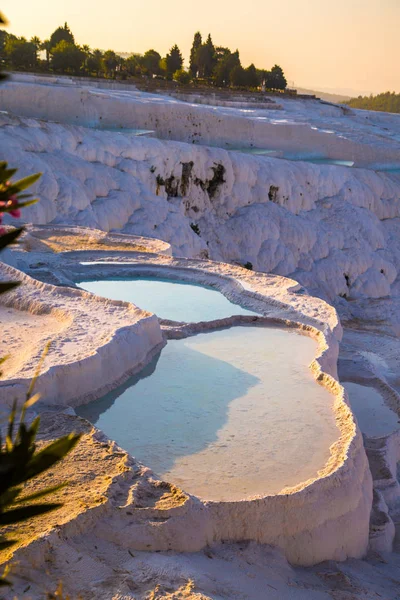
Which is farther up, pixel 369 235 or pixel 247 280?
pixel 247 280

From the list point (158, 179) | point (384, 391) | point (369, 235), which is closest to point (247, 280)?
point (384, 391)

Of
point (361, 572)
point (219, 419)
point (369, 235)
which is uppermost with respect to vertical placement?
point (219, 419)

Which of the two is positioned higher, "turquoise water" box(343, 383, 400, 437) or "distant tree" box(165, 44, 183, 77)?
"distant tree" box(165, 44, 183, 77)

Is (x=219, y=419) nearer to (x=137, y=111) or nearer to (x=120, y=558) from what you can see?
(x=120, y=558)

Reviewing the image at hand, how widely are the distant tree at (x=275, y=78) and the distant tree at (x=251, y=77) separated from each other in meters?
2.51

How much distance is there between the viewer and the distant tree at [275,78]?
39500 millimetres

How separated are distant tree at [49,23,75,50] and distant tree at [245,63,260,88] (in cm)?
805

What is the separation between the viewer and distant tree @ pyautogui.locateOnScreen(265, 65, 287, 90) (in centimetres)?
3950

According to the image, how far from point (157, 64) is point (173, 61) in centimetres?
154

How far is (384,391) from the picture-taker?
25.1 feet

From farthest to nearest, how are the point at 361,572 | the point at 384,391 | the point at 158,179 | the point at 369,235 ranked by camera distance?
1. the point at 369,235
2. the point at 158,179
3. the point at 384,391
4. the point at 361,572

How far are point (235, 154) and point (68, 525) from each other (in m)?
14.9

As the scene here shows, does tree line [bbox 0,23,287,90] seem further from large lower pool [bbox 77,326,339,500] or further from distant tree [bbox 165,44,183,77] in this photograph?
large lower pool [bbox 77,326,339,500]

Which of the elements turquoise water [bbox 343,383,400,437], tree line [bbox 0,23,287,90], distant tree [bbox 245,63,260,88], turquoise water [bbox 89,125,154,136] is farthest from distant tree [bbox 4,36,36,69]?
turquoise water [bbox 343,383,400,437]
